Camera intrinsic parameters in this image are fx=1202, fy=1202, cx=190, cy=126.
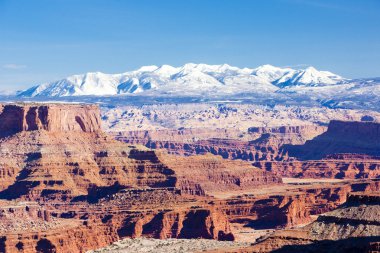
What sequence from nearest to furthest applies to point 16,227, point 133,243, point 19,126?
point 133,243 → point 16,227 → point 19,126

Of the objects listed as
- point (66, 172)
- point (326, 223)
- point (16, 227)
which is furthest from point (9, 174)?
point (326, 223)

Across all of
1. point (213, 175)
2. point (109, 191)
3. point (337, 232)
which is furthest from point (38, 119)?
point (337, 232)

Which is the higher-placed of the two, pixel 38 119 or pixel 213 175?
pixel 38 119

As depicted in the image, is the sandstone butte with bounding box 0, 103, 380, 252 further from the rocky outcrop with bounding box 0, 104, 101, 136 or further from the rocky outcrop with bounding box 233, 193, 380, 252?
the rocky outcrop with bounding box 233, 193, 380, 252

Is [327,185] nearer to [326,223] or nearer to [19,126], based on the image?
[19,126]

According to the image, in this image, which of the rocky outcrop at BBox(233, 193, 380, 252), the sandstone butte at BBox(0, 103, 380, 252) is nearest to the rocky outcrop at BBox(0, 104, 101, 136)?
the sandstone butte at BBox(0, 103, 380, 252)

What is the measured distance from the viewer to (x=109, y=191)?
154000 mm

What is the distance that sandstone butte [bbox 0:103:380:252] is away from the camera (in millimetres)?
130875

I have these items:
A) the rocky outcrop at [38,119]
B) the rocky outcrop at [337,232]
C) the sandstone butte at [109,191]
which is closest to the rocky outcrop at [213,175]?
the sandstone butte at [109,191]

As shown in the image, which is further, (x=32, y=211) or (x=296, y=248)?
(x=32, y=211)

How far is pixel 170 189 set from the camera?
154750 millimetres

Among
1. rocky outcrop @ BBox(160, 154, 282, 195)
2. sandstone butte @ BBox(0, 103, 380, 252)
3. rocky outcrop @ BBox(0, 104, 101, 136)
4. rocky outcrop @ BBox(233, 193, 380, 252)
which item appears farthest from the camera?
rocky outcrop @ BBox(0, 104, 101, 136)

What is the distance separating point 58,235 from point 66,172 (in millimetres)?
47250

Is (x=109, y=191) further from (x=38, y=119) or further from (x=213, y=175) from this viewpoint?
(x=213, y=175)
